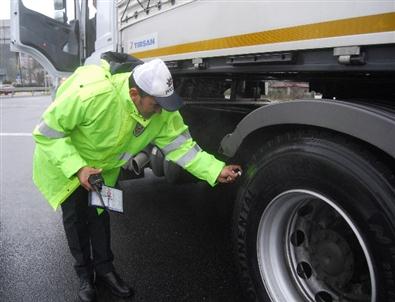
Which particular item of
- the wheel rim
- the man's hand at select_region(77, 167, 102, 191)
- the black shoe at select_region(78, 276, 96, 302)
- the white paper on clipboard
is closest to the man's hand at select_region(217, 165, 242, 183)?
the wheel rim

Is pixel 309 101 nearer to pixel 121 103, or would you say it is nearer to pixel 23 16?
pixel 121 103

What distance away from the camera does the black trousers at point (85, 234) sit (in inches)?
113

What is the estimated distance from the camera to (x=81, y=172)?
2.41 m

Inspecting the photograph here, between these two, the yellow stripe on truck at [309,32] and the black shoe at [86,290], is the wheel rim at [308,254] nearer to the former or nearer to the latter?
the yellow stripe on truck at [309,32]

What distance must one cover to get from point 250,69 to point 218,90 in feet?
5.06

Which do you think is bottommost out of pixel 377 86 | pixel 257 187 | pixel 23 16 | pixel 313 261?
pixel 313 261

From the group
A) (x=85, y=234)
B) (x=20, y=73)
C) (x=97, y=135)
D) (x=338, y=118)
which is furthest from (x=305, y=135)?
(x=20, y=73)

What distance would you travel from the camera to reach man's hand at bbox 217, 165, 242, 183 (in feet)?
8.75

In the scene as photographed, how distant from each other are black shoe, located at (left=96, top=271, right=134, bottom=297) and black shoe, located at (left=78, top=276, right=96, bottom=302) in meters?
0.11

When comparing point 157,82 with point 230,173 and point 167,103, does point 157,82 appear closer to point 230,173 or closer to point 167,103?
point 167,103

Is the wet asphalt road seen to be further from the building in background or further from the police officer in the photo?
the building in background

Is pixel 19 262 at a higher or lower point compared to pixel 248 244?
→ lower

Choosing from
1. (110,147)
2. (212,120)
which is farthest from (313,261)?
(212,120)

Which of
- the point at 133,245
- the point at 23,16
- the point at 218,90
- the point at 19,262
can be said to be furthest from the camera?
the point at 23,16
